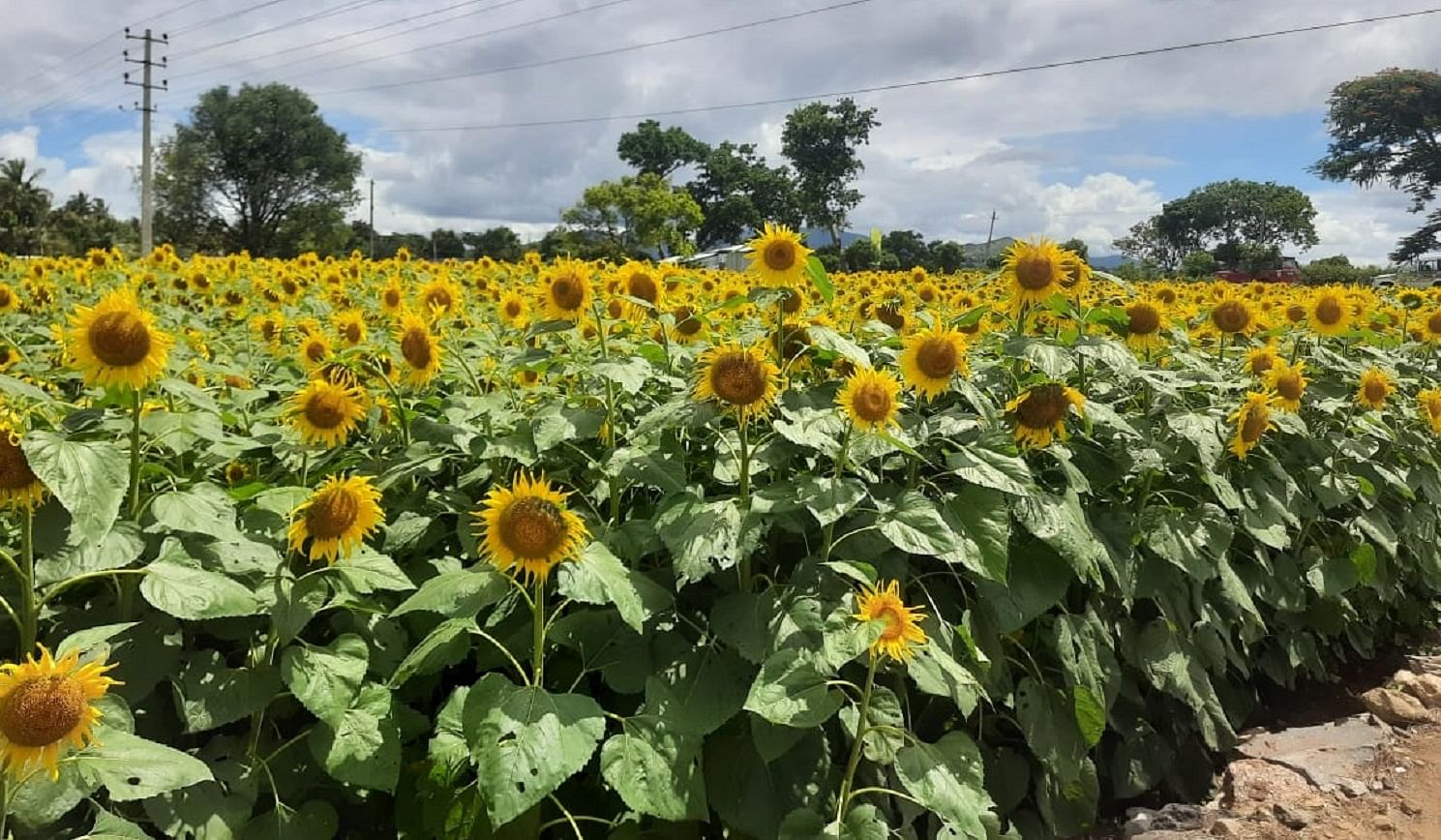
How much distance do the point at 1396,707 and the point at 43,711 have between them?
4186mm

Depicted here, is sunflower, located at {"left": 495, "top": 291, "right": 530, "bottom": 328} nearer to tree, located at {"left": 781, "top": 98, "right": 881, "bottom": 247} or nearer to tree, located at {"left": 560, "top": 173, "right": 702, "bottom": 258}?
tree, located at {"left": 560, "top": 173, "right": 702, "bottom": 258}

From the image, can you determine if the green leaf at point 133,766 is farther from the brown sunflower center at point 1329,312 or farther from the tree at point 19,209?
the tree at point 19,209

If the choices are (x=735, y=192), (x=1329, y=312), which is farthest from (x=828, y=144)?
(x=1329, y=312)

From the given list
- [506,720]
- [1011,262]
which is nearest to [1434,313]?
[1011,262]

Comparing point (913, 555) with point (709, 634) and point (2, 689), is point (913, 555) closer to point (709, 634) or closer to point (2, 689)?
point (709, 634)

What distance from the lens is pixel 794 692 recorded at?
6.14 feet

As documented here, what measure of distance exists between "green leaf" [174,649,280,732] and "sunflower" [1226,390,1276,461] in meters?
2.65

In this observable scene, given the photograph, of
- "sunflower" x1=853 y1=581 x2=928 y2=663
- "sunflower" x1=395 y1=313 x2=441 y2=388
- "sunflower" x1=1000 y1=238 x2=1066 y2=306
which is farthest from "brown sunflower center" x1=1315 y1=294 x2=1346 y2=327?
"sunflower" x1=395 y1=313 x2=441 y2=388

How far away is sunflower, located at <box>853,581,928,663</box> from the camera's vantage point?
1.78 m

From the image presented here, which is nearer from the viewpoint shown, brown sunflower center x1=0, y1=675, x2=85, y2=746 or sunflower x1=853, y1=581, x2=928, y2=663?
brown sunflower center x1=0, y1=675, x2=85, y2=746

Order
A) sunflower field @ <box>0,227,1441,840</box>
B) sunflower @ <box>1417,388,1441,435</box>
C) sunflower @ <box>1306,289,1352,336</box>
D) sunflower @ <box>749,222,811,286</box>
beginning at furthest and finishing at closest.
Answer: sunflower @ <box>1306,289,1352,336</box> < sunflower @ <box>1417,388,1441,435</box> < sunflower @ <box>749,222,811,286</box> < sunflower field @ <box>0,227,1441,840</box>

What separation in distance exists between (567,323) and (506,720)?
1265 mm

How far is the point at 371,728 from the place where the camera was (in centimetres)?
181

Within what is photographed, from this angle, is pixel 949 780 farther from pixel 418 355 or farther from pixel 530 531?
pixel 418 355
